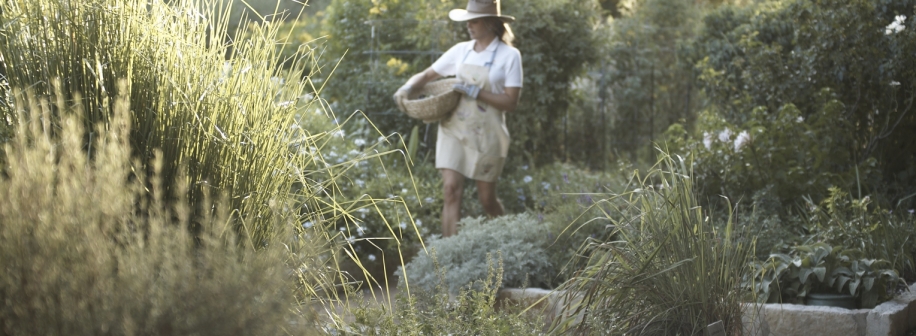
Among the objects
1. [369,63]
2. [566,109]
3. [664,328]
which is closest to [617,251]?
[664,328]

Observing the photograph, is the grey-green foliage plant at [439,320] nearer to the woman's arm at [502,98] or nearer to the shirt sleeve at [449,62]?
the woman's arm at [502,98]

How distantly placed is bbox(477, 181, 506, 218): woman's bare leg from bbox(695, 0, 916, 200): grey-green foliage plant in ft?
4.53

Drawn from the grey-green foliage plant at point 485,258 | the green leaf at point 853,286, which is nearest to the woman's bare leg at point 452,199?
the grey-green foliage plant at point 485,258

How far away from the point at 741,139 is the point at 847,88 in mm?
704

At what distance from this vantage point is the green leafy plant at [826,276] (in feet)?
11.0

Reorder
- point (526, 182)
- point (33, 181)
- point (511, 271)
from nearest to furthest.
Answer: point (33, 181), point (511, 271), point (526, 182)

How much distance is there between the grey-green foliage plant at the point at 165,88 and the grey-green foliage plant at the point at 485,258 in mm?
1698

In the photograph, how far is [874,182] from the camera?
16.0ft

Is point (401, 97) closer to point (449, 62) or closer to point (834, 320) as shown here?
point (449, 62)

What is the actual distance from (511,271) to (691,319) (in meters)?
1.41

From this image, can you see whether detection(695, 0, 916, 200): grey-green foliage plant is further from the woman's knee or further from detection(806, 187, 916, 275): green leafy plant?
the woman's knee

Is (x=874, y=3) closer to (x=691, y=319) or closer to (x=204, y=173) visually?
(x=691, y=319)

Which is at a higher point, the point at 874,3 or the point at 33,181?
the point at 874,3

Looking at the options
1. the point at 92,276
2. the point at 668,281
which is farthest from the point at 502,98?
the point at 92,276
